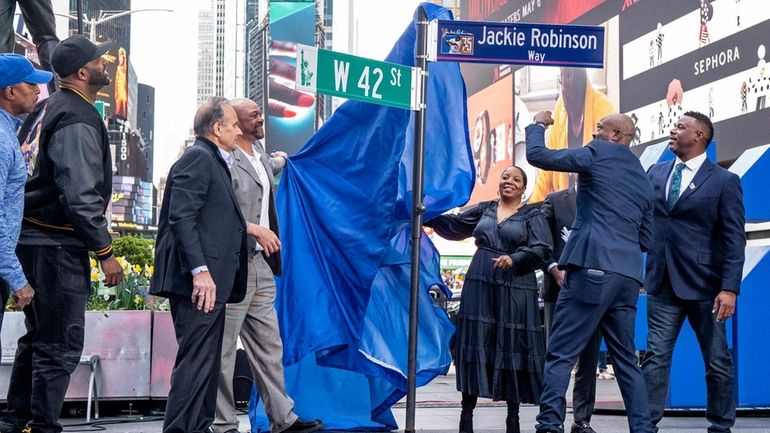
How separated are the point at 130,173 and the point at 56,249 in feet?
427

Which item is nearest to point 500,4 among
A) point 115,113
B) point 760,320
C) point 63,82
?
point 760,320

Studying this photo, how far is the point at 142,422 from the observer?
332 inches

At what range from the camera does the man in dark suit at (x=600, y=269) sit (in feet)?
21.7

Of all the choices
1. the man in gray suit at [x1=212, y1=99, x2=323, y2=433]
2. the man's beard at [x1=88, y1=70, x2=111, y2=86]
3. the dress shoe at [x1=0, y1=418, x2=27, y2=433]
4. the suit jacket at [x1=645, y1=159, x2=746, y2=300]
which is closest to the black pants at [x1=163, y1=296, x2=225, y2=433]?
the dress shoe at [x1=0, y1=418, x2=27, y2=433]

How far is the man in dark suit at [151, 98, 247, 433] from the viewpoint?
584 centimetres

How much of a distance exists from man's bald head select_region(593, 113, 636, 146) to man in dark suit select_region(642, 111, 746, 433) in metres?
0.49

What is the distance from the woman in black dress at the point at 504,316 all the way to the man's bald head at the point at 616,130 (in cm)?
101

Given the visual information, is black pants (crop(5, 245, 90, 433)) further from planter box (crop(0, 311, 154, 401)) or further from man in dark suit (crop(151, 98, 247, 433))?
planter box (crop(0, 311, 154, 401))

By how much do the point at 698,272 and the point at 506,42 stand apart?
1891mm

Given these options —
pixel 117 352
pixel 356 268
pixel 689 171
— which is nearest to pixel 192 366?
pixel 356 268

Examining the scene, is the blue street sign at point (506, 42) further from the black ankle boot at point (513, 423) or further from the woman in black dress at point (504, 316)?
the black ankle boot at point (513, 423)

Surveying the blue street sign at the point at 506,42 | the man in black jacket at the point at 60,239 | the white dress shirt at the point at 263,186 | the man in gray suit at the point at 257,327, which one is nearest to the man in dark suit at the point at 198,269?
the man in black jacket at the point at 60,239

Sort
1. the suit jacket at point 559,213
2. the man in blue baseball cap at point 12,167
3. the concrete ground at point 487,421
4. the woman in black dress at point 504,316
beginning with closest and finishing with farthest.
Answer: the man in blue baseball cap at point 12,167 → the woman in black dress at point 504,316 → the concrete ground at point 487,421 → the suit jacket at point 559,213

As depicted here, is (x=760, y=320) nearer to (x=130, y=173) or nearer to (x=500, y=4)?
(x=500, y=4)
